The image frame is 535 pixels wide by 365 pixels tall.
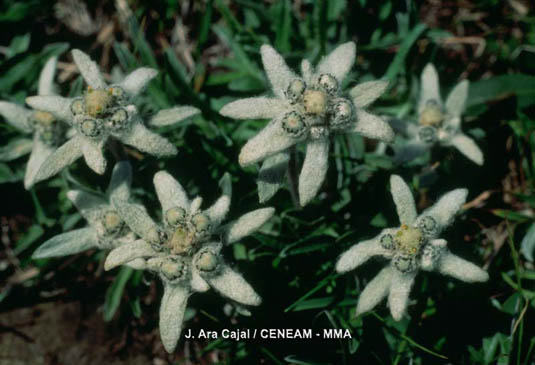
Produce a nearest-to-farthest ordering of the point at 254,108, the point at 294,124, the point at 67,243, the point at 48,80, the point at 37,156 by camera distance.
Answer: the point at 294,124, the point at 254,108, the point at 67,243, the point at 37,156, the point at 48,80

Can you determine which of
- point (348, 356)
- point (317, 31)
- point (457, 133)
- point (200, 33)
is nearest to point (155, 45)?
point (200, 33)

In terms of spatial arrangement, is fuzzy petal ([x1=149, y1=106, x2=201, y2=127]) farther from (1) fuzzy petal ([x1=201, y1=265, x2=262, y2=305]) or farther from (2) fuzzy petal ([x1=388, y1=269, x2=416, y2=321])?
(2) fuzzy petal ([x1=388, y1=269, x2=416, y2=321])

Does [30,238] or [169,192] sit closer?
[169,192]

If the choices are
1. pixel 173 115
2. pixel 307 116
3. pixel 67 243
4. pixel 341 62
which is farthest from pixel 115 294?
pixel 341 62

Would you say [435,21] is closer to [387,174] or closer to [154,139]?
[387,174]

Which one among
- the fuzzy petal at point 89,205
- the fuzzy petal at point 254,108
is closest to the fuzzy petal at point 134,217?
the fuzzy petal at point 89,205

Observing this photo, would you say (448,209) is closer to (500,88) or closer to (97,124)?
(500,88)
